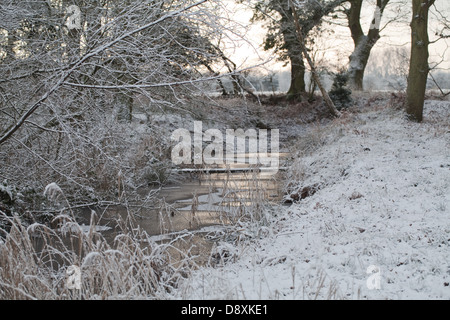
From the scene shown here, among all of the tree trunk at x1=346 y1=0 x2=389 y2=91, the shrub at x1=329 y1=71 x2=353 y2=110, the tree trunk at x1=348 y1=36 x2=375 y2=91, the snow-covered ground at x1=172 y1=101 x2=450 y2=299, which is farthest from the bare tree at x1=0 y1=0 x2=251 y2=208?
the tree trunk at x1=346 y1=0 x2=389 y2=91

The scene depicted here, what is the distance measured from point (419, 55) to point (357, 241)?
880 centimetres

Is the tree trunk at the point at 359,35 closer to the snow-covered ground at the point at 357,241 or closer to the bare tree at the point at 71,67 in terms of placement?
the snow-covered ground at the point at 357,241

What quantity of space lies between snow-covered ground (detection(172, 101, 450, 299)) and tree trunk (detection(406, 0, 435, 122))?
148 inches

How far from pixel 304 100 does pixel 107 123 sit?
17710 millimetres

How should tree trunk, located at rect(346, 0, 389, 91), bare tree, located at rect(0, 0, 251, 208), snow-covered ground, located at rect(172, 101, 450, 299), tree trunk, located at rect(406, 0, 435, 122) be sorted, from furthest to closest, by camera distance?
tree trunk, located at rect(346, 0, 389, 91) < tree trunk, located at rect(406, 0, 435, 122) < bare tree, located at rect(0, 0, 251, 208) < snow-covered ground, located at rect(172, 101, 450, 299)

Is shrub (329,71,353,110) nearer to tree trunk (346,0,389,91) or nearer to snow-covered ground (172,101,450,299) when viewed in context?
tree trunk (346,0,389,91)

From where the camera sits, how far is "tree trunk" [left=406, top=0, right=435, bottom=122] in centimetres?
1097

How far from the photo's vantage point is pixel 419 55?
436 inches

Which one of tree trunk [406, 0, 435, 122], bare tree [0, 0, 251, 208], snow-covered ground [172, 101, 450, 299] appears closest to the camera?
snow-covered ground [172, 101, 450, 299]

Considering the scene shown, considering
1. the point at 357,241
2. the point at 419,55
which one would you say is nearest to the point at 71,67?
the point at 357,241

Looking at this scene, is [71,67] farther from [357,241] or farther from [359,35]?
[359,35]

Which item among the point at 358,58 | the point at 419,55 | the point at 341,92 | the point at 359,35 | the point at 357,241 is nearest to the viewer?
the point at 357,241
